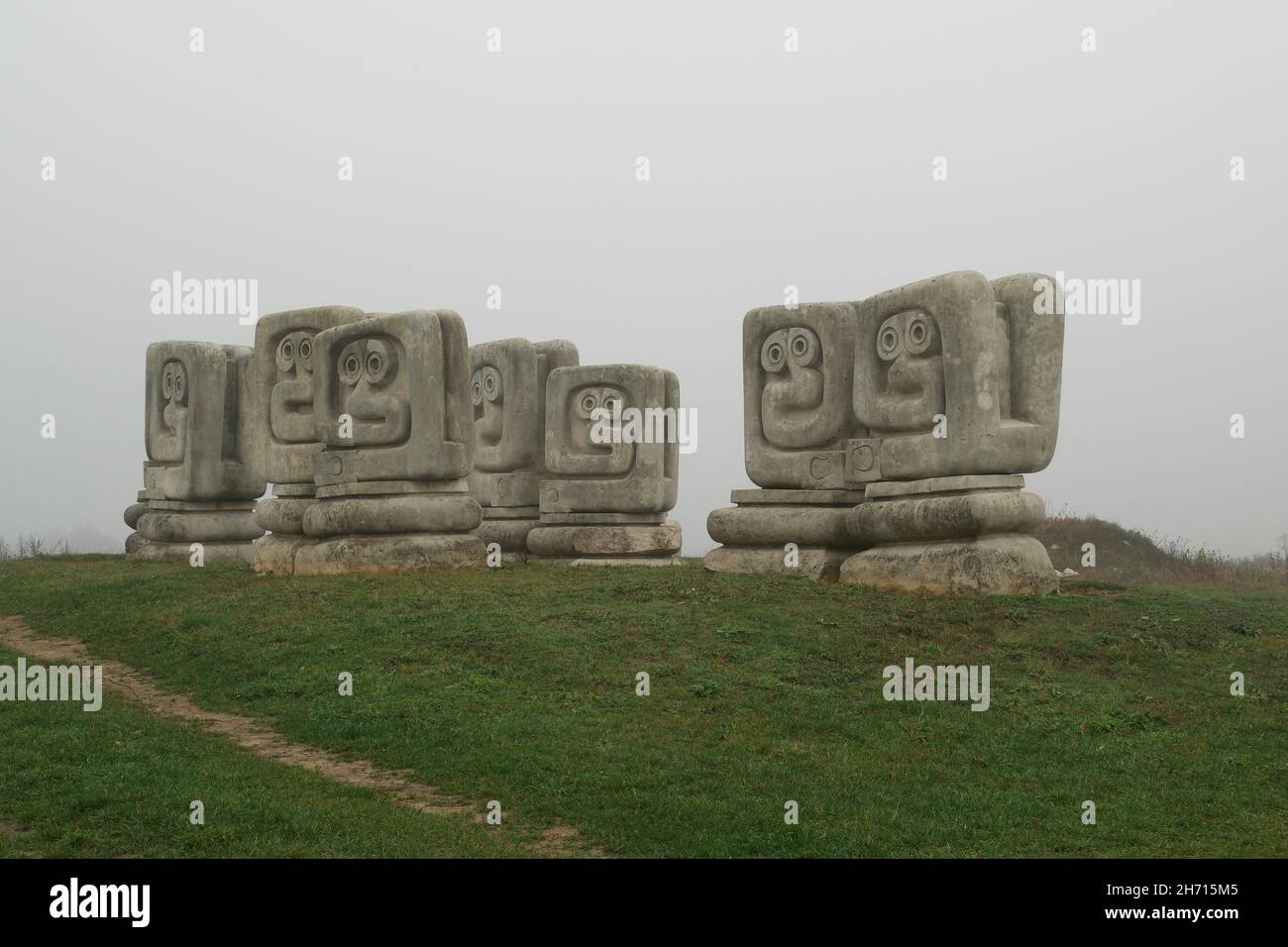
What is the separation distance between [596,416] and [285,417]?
518 cm

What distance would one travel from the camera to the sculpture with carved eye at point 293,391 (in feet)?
63.1

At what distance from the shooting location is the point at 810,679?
37.8 ft

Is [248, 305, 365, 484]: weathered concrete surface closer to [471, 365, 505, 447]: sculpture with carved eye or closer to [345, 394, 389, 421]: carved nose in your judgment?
[345, 394, 389, 421]: carved nose

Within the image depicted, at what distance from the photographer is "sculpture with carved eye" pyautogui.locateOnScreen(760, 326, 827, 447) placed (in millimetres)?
17594

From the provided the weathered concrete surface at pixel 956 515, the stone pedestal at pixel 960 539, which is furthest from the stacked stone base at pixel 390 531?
the weathered concrete surface at pixel 956 515

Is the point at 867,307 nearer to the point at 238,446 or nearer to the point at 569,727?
the point at 569,727

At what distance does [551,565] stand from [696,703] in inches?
355

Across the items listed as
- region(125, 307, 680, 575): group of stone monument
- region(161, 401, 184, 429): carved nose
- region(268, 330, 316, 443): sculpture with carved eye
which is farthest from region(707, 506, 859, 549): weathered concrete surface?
region(161, 401, 184, 429): carved nose

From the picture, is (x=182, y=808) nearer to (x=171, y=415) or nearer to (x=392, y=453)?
(x=392, y=453)

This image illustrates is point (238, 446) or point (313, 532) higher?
point (238, 446)

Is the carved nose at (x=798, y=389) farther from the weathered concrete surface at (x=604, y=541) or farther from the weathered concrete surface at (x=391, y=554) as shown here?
the weathered concrete surface at (x=391, y=554)

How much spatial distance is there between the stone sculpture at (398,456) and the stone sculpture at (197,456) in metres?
5.50

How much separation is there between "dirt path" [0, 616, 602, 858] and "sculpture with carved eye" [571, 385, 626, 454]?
9.15m

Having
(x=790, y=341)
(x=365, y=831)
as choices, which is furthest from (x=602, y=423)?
(x=365, y=831)
